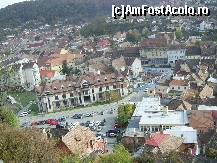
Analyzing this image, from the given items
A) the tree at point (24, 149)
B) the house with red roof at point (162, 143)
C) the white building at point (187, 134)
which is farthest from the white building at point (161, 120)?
the tree at point (24, 149)

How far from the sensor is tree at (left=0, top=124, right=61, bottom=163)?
906 inches

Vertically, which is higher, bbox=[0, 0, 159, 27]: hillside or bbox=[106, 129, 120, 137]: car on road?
bbox=[0, 0, 159, 27]: hillside

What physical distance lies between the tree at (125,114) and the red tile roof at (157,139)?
8658 mm

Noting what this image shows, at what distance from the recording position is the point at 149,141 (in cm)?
3144

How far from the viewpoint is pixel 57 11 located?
474ft

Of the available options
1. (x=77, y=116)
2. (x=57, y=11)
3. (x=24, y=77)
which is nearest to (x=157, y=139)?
(x=77, y=116)

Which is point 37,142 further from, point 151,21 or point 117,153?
point 151,21

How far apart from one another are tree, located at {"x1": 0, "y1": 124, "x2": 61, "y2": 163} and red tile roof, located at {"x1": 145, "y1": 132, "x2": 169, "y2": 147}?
8.92 meters

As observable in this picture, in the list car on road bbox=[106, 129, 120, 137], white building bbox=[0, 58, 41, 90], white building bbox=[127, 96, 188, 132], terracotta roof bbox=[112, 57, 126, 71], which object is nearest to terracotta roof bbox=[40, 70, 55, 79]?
white building bbox=[0, 58, 41, 90]

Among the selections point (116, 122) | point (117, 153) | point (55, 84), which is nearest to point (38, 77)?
point (55, 84)

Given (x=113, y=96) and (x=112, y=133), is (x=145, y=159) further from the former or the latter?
(x=113, y=96)

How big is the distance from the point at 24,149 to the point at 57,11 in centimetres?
12469

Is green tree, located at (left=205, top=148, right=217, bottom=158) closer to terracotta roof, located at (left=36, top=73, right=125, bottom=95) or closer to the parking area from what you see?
the parking area

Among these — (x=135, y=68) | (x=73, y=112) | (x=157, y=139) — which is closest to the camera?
→ (x=157, y=139)
